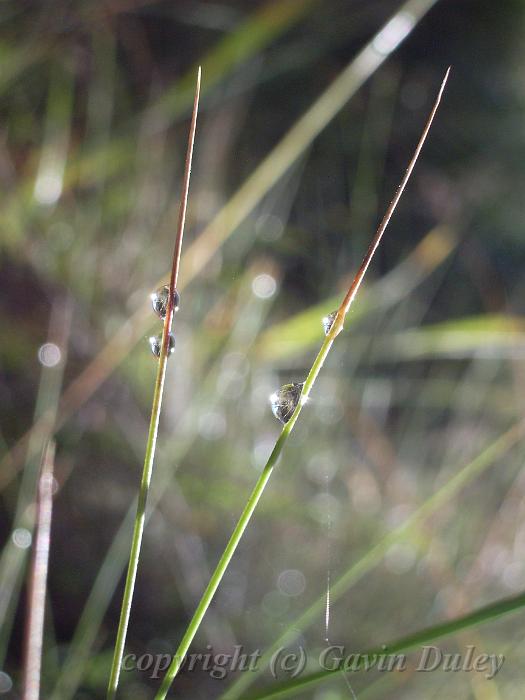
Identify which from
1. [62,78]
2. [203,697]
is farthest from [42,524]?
[62,78]

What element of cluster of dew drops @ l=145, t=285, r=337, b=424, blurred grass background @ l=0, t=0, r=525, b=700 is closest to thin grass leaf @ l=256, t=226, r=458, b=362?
blurred grass background @ l=0, t=0, r=525, b=700

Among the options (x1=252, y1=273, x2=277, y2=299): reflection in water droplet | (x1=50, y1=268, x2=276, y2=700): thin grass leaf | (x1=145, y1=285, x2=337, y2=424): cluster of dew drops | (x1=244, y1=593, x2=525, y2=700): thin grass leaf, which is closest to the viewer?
(x1=244, y1=593, x2=525, y2=700): thin grass leaf

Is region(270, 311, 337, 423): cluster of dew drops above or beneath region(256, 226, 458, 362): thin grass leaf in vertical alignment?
beneath

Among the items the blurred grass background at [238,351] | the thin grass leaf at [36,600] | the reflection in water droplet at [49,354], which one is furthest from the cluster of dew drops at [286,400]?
the reflection in water droplet at [49,354]

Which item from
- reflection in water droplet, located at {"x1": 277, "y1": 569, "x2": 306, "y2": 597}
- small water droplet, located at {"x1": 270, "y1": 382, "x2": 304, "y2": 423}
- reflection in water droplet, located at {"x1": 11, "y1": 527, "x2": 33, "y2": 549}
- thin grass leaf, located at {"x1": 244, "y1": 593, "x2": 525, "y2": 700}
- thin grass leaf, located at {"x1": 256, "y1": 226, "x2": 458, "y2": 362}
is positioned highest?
thin grass leaf, located at {"x1": 256, "y1": 226, "x2": 458, "y2": 362}

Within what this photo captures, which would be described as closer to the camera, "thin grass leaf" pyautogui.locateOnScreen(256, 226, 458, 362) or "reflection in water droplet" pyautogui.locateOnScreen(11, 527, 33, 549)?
"reflection in water droplet" pyautogui.locateOnScreen(11, 527, 33, 549)

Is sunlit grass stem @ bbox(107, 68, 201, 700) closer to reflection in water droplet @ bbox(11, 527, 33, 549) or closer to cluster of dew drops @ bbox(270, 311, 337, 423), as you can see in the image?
cluster of dew drops @ bbox(270, 311, 337, 423)

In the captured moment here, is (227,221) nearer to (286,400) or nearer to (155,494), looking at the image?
(155,494)

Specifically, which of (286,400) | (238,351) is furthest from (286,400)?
(238,351)
